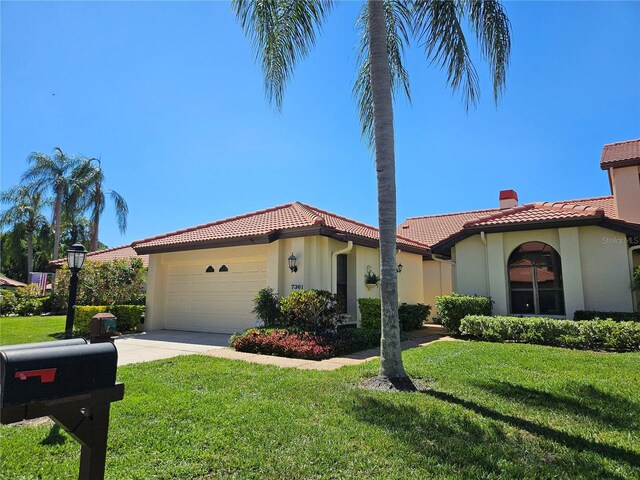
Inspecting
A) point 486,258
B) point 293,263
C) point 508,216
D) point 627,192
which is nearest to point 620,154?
point 627,192

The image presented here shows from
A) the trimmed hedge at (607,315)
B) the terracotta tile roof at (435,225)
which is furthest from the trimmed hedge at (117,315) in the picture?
the trimmed hedge at (607,315)

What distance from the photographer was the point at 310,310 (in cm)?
1160

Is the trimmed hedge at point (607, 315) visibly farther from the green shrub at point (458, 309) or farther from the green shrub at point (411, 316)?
the green shrub at point (411, 316)

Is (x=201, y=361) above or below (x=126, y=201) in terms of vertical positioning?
below

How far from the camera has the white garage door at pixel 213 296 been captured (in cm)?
1474

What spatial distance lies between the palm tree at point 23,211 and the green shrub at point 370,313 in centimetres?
3509

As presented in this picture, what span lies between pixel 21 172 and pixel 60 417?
126 ft

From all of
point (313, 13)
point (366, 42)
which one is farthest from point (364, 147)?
point (313, 13)

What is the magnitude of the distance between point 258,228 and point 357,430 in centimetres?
1032

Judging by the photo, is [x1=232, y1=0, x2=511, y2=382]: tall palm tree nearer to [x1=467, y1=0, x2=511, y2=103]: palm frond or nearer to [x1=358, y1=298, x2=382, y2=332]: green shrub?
[x1=467, y1=0, x2=511, y2=103]: palm frond

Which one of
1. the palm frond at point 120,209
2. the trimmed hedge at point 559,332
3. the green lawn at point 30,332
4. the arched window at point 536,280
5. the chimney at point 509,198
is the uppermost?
the palm frond at point 120,209

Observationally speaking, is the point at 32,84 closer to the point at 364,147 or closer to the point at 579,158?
the point at 364,147

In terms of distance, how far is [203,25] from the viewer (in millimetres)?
10219

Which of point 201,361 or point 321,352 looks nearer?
point 201,361
